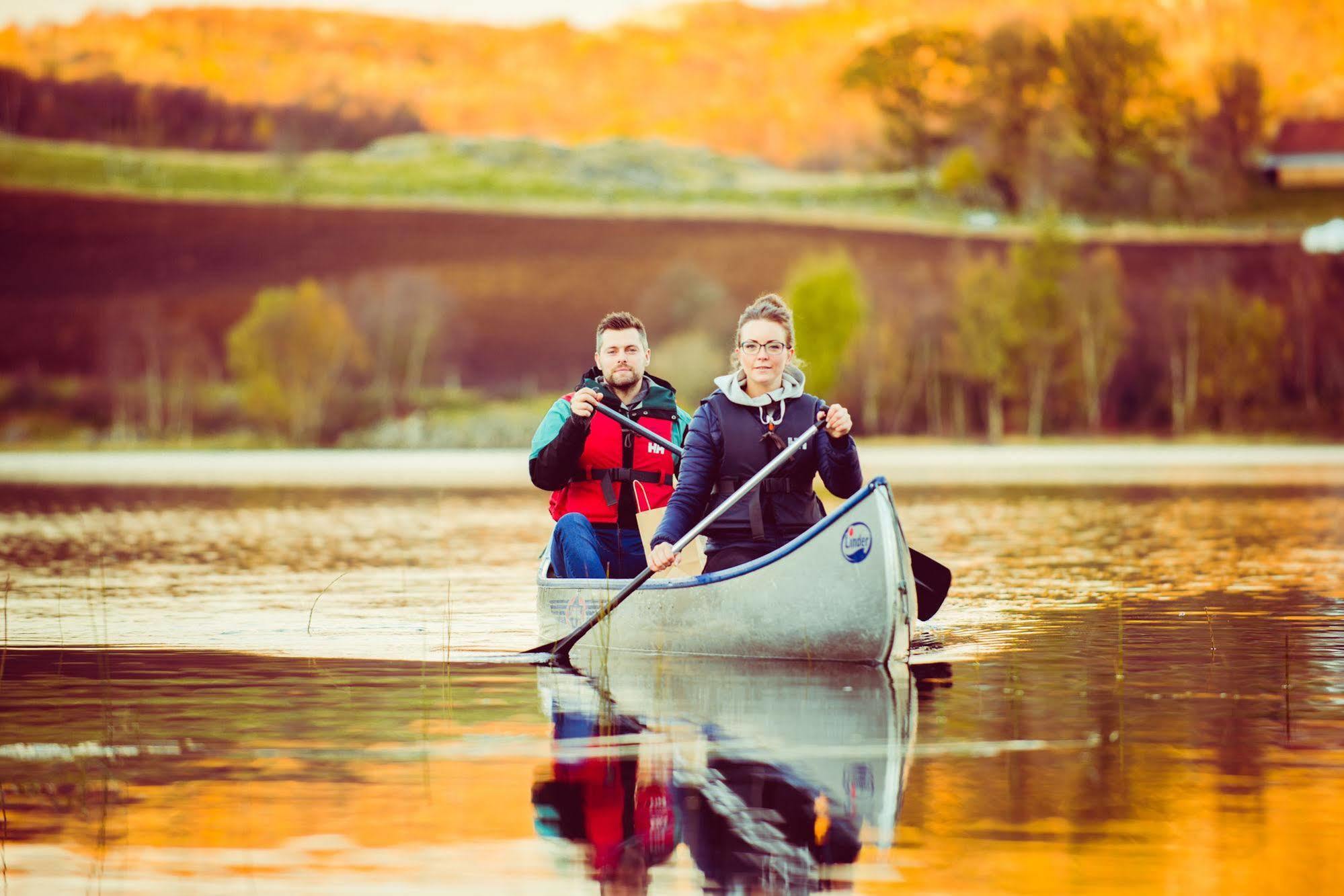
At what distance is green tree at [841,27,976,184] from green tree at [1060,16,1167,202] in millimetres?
6297

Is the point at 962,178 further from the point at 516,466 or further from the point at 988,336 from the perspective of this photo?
the point at 516,466

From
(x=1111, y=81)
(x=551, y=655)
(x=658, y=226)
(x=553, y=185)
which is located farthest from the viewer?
(x=1111, y=81)

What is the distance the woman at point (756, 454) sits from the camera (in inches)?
392

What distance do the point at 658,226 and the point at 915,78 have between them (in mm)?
30659

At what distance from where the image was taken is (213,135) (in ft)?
391

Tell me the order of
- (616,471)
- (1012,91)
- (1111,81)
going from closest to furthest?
(616,471) < (1111,81) < (1012,91)

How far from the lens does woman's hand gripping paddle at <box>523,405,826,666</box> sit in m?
9.86

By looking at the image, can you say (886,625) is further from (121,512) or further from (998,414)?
(998,414)

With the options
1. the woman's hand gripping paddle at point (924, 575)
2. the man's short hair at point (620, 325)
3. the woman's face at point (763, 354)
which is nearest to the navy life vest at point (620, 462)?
the woman's hand gripping paddle at point (924, 575)

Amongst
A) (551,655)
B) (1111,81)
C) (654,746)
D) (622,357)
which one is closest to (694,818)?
(654,746)

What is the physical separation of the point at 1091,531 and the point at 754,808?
1580cm

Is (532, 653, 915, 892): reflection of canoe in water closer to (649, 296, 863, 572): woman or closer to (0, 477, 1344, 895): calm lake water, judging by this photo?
(0, 477, 1344, 895): calm lake water

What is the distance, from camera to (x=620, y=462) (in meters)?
11.4

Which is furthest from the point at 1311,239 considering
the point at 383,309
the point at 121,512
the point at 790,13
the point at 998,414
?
the point at 790,13
